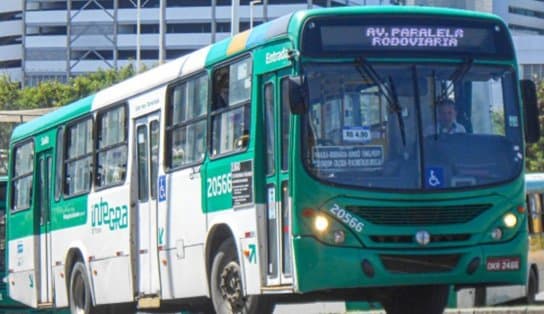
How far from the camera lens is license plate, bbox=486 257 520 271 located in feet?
49.4

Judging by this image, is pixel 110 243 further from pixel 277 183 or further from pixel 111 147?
pixel 277 183

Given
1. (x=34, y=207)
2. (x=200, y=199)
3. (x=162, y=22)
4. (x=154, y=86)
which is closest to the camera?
(x=200, y=199)

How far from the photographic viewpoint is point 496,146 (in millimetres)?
15062

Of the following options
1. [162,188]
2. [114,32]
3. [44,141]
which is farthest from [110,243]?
[114,32]

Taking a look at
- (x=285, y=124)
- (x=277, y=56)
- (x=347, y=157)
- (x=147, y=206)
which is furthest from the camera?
(x=147, y=206)

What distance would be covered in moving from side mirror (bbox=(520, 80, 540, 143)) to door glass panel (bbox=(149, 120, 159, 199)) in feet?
16.5

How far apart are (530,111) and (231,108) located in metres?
3.06

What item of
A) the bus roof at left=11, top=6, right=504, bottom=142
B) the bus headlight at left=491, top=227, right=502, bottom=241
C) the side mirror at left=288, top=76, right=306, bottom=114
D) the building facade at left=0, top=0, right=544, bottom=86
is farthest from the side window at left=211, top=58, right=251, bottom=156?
the building facade at left=0, top=0, right=544, bottom=86

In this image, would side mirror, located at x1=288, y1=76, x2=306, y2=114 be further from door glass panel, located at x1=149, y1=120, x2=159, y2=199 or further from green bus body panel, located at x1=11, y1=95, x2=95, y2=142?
green bus body panel, located at x1=11, y1=95, x2=95, y2=142

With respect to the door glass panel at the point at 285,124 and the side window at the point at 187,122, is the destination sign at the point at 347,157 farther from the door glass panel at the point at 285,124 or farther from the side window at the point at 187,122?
the side window at the point at 187,122

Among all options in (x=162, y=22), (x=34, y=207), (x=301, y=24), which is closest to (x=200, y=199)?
(x=301, y=24)

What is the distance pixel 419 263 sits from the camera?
14867 mm

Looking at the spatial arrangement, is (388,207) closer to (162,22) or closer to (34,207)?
(34,207)

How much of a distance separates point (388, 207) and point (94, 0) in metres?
115
